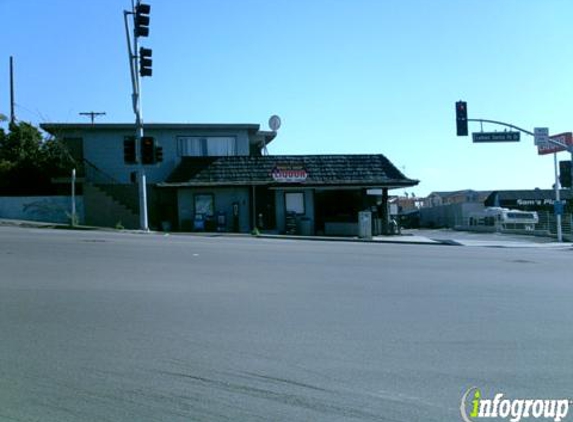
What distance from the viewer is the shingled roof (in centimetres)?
3519

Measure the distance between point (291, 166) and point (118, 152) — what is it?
10619 mm

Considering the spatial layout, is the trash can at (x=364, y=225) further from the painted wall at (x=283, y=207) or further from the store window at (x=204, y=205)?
the store window at (x=204, y=205)

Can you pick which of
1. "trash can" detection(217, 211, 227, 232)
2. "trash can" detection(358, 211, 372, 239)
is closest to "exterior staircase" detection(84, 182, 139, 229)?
"trash can" detection(217, 211, 227, 232)

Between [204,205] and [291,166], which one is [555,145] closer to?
[291,166]

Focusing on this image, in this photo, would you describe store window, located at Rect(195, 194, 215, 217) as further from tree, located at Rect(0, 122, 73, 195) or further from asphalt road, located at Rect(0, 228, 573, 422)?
asphalt road, located at Rect(0, 228, 573, 422)

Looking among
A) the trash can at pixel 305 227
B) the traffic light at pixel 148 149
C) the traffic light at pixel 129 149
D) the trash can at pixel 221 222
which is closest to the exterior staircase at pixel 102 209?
the trash can at pixel 221 222

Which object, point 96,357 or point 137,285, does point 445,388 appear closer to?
point 96,357

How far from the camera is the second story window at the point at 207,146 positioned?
3788 centimetres

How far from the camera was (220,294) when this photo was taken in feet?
36.9

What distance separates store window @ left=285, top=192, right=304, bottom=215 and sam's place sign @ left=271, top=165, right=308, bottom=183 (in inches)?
47.0

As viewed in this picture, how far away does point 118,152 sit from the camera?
37.6m

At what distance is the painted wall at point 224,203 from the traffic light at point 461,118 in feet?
40.3

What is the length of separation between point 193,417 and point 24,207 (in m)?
31.9

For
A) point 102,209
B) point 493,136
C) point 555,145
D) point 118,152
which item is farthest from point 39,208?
point 555,145
